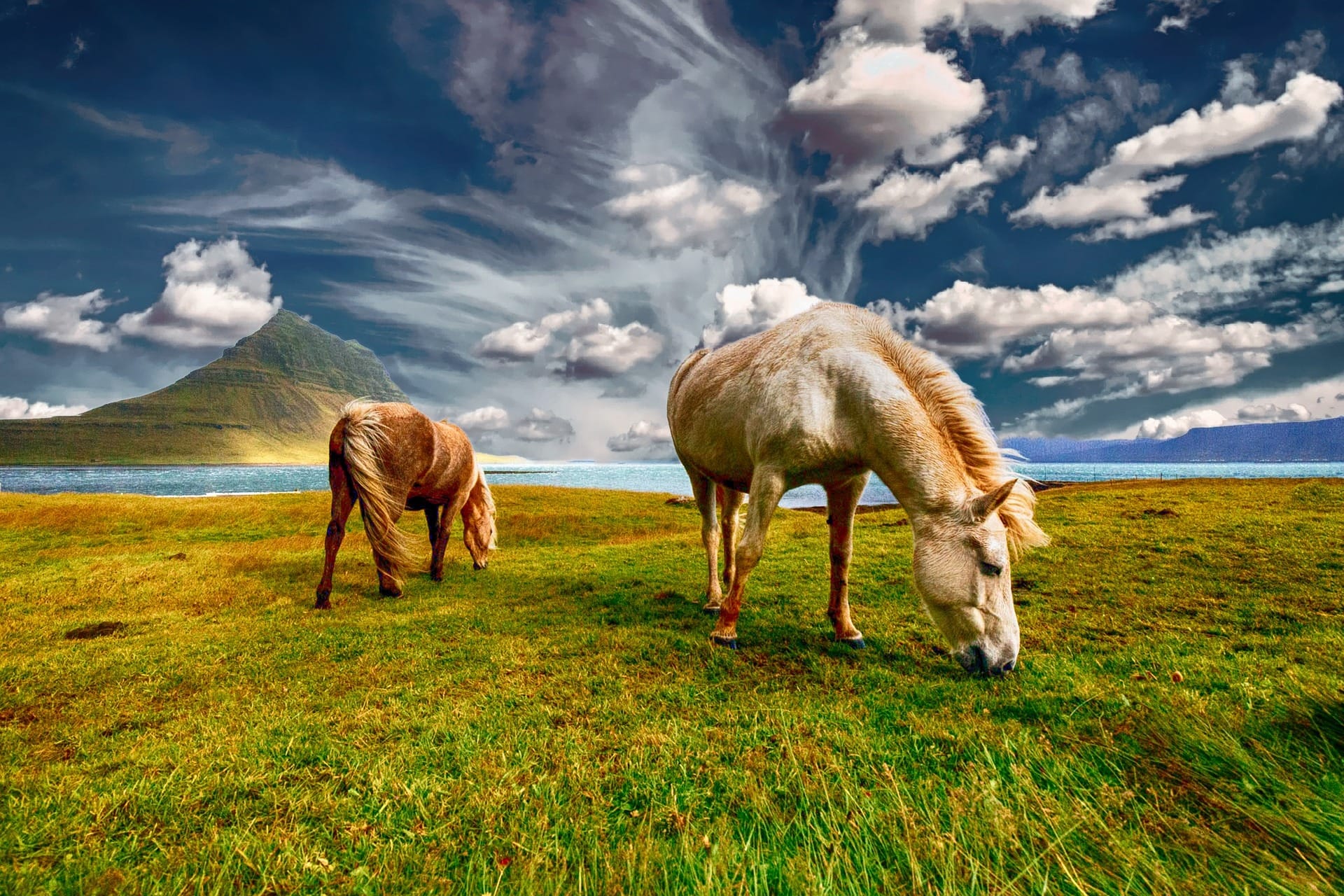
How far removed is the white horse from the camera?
452cm

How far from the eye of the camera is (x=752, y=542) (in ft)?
17.8

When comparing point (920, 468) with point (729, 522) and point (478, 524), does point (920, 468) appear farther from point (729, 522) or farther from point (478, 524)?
point (478, 524)

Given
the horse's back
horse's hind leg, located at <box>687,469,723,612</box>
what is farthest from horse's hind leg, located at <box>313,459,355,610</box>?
the horse's back

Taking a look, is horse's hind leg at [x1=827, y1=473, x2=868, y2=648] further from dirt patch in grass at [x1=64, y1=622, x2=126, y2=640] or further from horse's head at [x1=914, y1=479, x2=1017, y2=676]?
dirt patch in grass at [x1=64, y1=622, x2=126, y2=640]

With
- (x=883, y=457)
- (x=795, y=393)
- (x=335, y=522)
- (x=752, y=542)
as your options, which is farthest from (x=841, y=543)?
(x=335, y=522)

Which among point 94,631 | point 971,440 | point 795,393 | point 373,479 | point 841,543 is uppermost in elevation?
point 795,393

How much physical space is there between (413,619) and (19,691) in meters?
3.27

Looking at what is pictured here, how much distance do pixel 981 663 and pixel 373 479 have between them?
8.03 meters

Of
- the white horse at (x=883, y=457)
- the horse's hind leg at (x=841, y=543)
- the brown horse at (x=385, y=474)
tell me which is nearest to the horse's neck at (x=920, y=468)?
the white horse at (x=883, y=457)

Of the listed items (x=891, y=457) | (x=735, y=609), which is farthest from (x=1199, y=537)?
(x=735, y=609)

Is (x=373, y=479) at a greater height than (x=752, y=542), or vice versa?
(x=373, y=479)

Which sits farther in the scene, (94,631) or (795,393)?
(94,631)

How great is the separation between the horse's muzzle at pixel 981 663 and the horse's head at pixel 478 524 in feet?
31.9

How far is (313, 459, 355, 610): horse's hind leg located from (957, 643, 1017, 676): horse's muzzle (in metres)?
8.06
